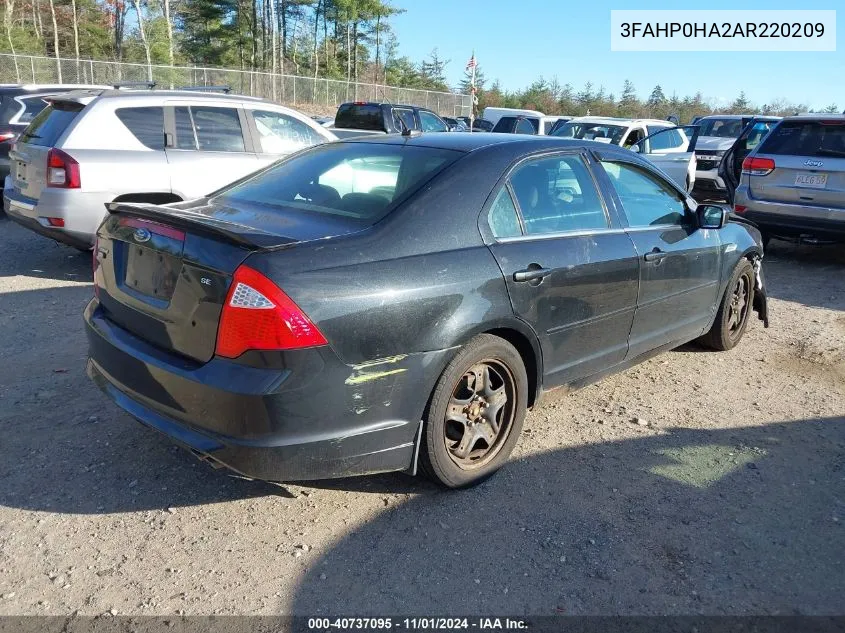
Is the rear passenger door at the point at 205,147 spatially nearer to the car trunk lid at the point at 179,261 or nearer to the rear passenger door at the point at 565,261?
the car trunk lid at the point at 179,261

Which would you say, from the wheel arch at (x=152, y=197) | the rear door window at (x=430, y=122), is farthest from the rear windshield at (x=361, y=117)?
the wheel arch at (x=152, y=197)

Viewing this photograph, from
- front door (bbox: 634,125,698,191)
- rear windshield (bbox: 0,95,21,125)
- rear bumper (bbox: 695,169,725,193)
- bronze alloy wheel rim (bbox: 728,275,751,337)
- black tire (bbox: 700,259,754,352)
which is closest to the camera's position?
black tire (bbox: 700,259,754,352)

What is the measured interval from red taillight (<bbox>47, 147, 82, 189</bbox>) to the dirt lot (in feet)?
7.69

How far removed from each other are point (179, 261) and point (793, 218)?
7.74 metres

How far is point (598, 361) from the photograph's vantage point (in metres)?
3.92

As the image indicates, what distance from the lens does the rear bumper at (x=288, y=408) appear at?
8.44 feet

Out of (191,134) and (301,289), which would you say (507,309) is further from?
(191,134)

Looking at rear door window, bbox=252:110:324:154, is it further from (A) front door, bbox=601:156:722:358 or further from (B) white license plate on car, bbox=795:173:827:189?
(B) white license plate on car, bbox=795:173:827:189

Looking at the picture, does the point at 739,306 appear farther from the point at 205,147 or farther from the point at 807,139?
the point at 205,147

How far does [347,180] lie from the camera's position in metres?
3.56

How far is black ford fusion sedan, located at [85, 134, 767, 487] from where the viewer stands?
2.60 meters

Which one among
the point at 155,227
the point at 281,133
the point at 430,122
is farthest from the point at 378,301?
the point at 430,122

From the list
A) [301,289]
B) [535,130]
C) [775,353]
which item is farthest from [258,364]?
[535,130]

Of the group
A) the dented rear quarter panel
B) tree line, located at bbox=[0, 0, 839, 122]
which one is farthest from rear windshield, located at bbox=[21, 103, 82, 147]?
tree line, located at bbox=[0, 0, 839, 122]
